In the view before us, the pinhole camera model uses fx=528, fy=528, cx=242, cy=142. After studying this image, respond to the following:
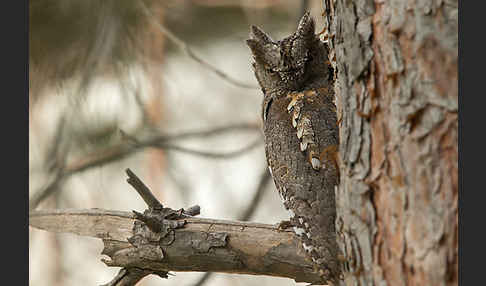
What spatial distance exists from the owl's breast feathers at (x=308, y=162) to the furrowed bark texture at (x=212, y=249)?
17 centimetres

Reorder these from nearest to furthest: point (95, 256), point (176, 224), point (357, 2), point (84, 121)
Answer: point (357, 2)
point (176, 224)
point (84, 121)
point (95, 256)

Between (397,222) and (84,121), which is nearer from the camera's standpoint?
(397,222)

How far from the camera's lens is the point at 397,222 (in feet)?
3.96

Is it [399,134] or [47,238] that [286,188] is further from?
[47,238]

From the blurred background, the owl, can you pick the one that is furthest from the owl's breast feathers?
the blurred background

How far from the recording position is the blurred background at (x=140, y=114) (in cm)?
297

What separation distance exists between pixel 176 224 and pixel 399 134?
966mm

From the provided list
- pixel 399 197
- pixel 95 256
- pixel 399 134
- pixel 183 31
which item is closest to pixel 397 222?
pixel 399 197

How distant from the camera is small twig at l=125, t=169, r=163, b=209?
5.54 feet

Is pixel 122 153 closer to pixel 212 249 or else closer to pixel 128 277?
pixel 128 277

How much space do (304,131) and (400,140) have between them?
489 millimetres

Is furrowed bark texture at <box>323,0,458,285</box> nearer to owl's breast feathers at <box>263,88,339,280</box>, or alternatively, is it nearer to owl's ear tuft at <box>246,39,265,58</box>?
owl's breast feathers at <box>263,88,339,280</box>

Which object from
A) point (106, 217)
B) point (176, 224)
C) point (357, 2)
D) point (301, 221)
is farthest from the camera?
point (106, 217)

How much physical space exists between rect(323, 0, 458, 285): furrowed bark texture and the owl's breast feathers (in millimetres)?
207
